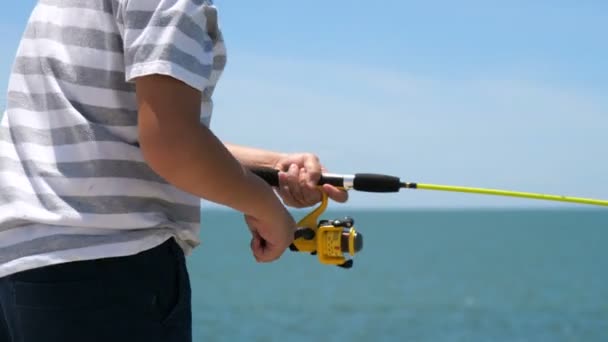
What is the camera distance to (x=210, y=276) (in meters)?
47.2

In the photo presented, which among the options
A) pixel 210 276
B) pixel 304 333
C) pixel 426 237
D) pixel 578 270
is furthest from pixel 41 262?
pixel 426 237

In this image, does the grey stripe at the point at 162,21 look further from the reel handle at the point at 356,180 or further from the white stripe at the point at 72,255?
the reel handle at the point at 356,180

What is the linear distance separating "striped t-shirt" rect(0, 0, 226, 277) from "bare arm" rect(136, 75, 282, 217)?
1.5 inches

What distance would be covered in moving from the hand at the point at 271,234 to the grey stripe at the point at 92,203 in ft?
0.67

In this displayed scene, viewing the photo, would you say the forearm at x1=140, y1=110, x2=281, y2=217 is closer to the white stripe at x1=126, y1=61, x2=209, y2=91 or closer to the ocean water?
the white stripe at x1=126, y1=61, x2=209, y2=91

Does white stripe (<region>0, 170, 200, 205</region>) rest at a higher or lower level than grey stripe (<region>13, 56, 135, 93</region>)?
lower

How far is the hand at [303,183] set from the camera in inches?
108

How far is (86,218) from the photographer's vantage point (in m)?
2.19

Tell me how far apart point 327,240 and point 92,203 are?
790 mm

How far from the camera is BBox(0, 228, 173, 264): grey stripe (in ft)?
7.14

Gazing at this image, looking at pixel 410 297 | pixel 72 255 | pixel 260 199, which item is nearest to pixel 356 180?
pixel 260 199

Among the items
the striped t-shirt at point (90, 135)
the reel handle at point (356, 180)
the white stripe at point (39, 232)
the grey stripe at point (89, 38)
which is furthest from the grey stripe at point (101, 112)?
the reel handle at point (356, 180)

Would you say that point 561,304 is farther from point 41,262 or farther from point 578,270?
point 41,262

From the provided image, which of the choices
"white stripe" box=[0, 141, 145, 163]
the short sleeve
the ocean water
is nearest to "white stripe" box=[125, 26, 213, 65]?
the short sleeve
